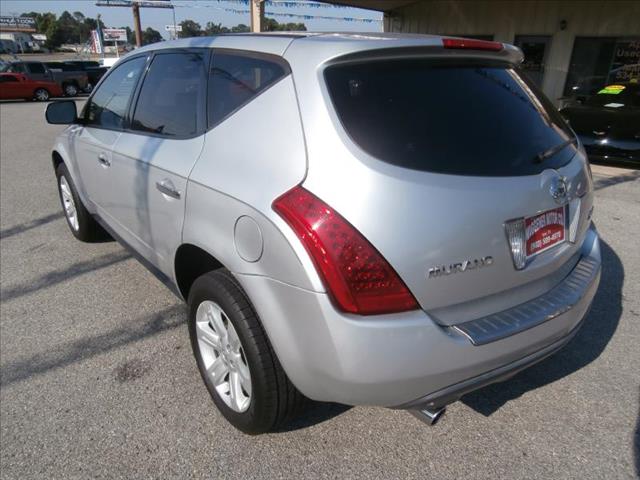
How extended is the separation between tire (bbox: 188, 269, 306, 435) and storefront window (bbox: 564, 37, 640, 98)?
42.7 ft

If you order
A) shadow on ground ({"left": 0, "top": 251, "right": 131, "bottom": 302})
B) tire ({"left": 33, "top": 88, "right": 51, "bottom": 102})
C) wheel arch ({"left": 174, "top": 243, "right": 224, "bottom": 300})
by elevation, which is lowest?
tire ({"left": 33, "top": 88, "right": 51, "bottom": 102})

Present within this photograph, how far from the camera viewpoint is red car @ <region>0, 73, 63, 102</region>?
2089 cm

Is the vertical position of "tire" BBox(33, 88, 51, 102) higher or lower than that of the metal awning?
lower

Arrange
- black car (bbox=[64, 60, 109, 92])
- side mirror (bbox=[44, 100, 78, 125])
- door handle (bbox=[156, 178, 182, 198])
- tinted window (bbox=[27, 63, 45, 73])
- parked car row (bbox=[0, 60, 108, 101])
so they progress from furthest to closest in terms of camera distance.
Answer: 1. black car (bbox=[64, 60, 109, 92])
2. tinted window (bbox=[27, 63, 45, 73])
3. parked car row (bbox=[0, 60, 108, 101])
4. side mirror (bbox=[44, 100, 78, 125])
5. door handle (bbox=[156, 178, 182, 198])

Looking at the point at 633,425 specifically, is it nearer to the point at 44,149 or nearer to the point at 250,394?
the point at 250,394

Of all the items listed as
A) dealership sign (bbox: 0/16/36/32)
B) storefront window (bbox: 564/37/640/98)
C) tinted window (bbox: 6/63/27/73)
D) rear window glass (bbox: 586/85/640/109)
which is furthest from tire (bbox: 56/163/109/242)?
dealership sign (bbox: 0/16/36/32)

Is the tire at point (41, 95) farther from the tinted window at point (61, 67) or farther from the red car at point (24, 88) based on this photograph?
the tinted window at point (61, 67)

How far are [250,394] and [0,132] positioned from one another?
13.1m

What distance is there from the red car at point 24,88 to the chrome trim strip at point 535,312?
24.8 meters

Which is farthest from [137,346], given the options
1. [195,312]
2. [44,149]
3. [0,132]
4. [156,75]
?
[0,132]

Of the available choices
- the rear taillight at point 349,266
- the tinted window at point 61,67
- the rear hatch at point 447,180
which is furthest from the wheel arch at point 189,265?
the tinted window at point 61,67

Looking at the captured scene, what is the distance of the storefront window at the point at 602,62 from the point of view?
1246 centimetres

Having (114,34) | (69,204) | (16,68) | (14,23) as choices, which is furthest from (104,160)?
(14,23)

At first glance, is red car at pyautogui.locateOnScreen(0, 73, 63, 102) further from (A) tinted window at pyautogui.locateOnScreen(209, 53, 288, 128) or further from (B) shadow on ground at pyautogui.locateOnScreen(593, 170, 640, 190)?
(A) tinted window at pyautogui.locateOnScreen(209, 53, 288, 128)
